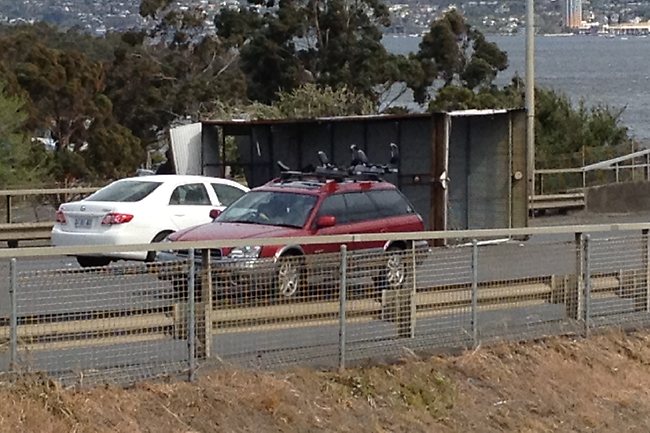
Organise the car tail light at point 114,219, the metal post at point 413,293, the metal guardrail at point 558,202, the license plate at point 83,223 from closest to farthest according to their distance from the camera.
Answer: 1. the metal post at point 413,293
2. the car tail light at point 114,219
3. the license plate at point 83,223
4. the metal guardrail at point 558,202

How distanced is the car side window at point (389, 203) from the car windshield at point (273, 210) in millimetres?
1359

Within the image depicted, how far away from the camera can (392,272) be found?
12.4 m

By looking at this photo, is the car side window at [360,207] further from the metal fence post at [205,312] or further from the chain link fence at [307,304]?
the metal fence post at [205,312]

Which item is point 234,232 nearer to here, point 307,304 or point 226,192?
point 226,192

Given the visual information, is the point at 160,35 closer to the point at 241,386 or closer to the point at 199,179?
the point at 199,179

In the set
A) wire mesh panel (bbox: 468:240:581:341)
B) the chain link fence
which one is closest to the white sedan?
the chain link fence

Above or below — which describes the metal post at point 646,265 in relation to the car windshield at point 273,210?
below

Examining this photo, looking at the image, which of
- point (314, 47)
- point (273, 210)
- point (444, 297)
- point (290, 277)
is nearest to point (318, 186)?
point (273, 210)

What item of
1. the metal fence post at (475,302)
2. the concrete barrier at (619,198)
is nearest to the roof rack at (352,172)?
the metal fence post at (475,302)

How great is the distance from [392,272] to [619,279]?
3390 mm

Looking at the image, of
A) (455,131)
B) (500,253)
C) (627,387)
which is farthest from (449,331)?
(455,131)

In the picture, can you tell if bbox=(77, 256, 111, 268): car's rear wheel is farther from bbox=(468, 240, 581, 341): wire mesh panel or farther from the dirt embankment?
bbox=(468, 240, 581, 341): wire mesh panel

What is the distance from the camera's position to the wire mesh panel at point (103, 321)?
400 inches

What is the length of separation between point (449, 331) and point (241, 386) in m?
2.79
